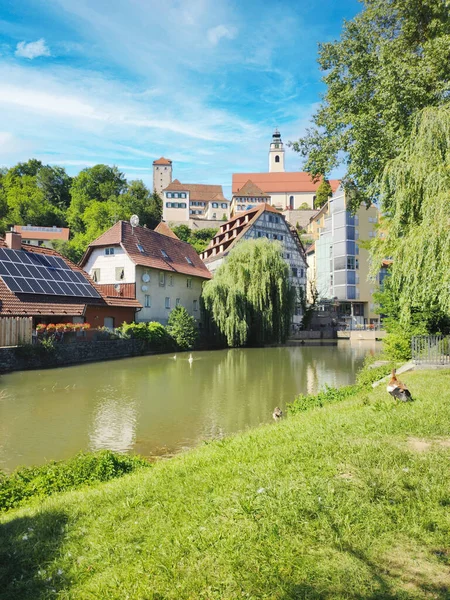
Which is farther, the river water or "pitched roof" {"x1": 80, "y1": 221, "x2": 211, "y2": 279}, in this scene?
"pitched roof" {"x1": 80, "y1": 221, "x2": 211, "y2": 279}

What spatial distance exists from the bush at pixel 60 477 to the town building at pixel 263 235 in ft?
169

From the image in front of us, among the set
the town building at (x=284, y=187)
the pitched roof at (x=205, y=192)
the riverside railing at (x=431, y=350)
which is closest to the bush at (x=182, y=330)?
the riverside railing at (x=431, y=350)

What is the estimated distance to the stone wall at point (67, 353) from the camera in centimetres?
2371

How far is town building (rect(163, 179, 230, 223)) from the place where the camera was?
11294cm

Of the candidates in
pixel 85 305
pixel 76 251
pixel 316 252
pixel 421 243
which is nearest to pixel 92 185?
pixel 76 251

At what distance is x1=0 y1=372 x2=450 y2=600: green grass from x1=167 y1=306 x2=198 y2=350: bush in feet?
97.9

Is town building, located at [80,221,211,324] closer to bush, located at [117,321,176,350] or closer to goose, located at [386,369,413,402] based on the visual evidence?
bush, located at [117,321,176,350]

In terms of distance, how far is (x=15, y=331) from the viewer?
24.2m

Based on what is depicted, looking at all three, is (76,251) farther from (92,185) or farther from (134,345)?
(134,345)

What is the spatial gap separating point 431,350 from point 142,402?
10.2 m

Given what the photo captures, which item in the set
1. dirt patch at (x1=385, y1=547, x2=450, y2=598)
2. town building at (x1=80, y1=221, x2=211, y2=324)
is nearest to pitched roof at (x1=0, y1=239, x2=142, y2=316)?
town building at (x1=80, y1=221, x2=211, y2=324)

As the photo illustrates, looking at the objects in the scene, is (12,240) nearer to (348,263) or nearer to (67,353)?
(67,353)

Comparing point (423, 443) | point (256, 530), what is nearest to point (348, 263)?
point (423, 443)

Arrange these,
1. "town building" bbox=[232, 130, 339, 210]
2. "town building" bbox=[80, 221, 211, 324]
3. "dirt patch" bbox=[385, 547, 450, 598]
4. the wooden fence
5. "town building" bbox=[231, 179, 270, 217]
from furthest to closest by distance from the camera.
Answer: "town building" bbox=[232, 130, 339, 210]
"town building" bbox=[231, 179, 270, 217]
"town building" bbox=[80, 221, 211, 324]
the wooden fence
"dirt patch" bbox=[385, 547, 450, 598]
